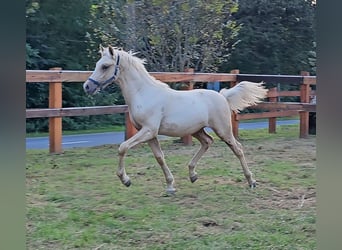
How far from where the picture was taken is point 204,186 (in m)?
3.44

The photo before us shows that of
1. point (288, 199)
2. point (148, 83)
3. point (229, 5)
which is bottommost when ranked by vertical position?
point (288, 199)

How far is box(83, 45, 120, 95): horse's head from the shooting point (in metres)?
3.18

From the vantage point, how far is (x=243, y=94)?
142 inches

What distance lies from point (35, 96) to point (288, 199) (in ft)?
14.4

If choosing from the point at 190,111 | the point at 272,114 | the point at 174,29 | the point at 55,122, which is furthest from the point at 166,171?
the point at 174,29

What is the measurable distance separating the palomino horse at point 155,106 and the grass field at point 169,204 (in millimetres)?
222

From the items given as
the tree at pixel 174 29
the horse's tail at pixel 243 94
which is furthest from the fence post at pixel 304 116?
the horse's tail at pixel 243 94

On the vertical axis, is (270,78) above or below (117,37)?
below

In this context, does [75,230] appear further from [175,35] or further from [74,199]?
[175,35]

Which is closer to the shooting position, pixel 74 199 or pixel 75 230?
pixel 75 230

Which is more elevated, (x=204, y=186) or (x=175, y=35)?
(x=175, y=35)

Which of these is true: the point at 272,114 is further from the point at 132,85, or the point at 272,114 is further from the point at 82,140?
the point at 132,85

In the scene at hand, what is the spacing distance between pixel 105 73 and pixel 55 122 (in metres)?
1.49
